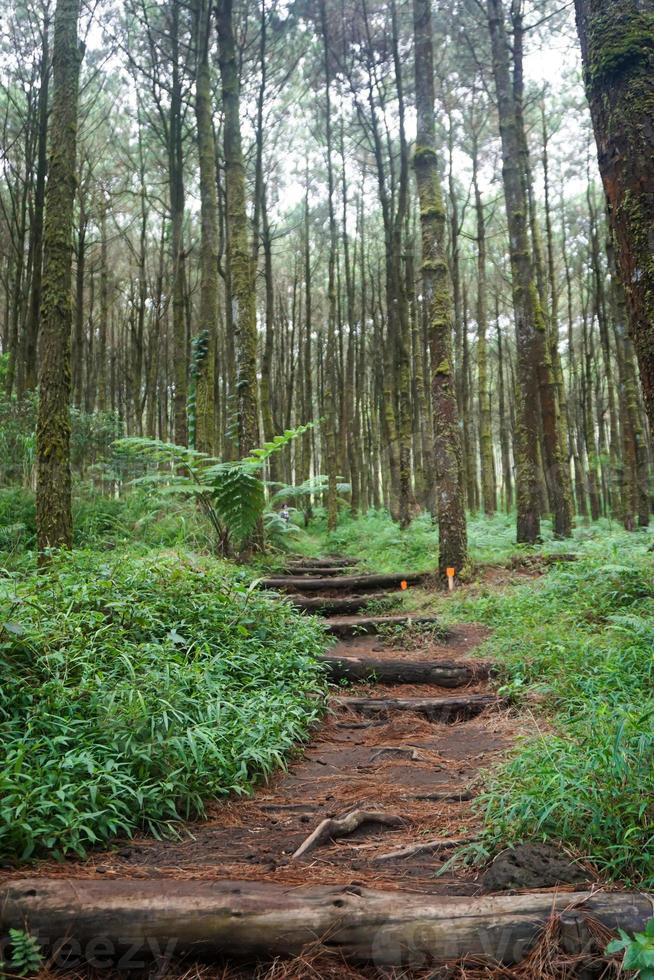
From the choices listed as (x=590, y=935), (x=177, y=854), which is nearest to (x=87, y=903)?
(x=177, y=854)

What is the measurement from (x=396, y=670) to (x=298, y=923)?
3.72 metres

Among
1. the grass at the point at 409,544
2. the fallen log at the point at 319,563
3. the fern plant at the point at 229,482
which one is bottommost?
the fallen log at the point at 319,563

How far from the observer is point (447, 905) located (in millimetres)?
2055

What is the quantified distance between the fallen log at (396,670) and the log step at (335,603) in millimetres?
1967

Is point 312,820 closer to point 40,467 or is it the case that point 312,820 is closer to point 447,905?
point 447,905

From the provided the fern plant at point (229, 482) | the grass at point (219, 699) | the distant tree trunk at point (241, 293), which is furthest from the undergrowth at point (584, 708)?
the distant tree trunk at point (241, 293)

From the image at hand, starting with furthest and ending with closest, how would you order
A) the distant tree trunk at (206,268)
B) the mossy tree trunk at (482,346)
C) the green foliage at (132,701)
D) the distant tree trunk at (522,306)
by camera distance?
the mossy tree trunk at (482,346) < the distant tree trunk at (206,268) < the distant tree trunk at (522,306) < the green foliage at (132,701)

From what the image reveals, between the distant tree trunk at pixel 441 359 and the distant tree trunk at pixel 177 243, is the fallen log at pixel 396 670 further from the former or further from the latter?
the distant tree trunk at pixel 177 243

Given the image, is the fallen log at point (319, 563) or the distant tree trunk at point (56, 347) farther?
the fallen log at point (319, 563)

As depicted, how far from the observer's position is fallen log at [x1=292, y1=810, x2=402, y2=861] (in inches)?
110

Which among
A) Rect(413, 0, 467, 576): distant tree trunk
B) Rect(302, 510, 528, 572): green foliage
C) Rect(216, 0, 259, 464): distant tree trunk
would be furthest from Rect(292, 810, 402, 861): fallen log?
Rect(216, 0, 259, 464): distant tree trunk

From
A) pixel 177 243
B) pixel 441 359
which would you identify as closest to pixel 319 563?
pixel 441 359

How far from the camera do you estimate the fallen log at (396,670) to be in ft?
18.0

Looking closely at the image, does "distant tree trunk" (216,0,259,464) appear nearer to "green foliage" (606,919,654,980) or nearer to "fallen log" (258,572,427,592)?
"fallen log" (258,572,427,592)
